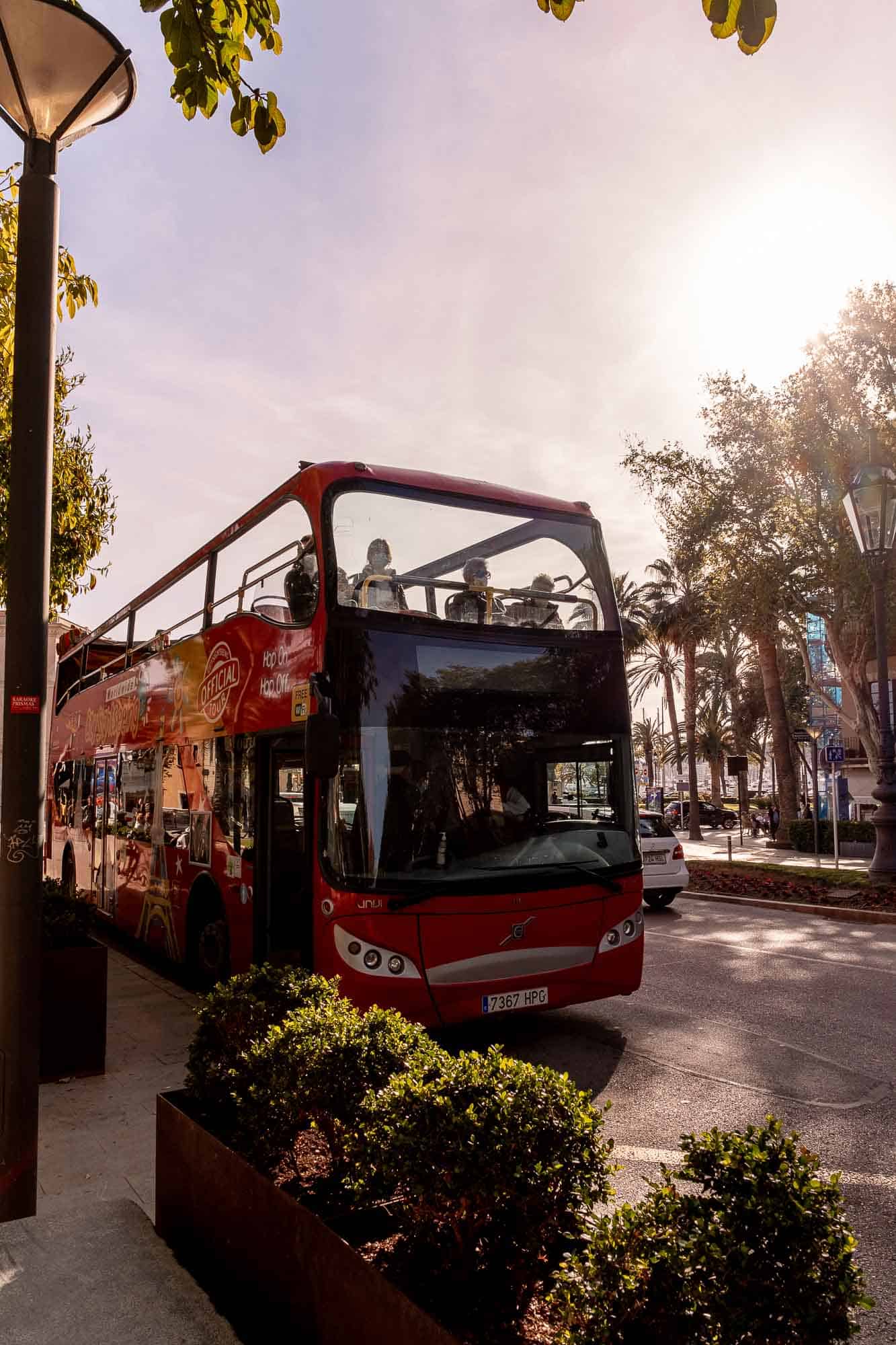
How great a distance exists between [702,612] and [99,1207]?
39351 mm

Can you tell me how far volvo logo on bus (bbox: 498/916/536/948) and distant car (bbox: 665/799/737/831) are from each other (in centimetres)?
5129

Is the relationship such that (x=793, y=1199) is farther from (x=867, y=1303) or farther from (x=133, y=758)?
(x=133, y=758)

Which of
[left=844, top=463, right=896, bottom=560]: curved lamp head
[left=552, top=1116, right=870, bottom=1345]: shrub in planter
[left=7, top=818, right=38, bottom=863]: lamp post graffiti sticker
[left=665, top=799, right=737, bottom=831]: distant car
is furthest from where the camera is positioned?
[left=665, top=799, right=737, bottom=831]: distant car

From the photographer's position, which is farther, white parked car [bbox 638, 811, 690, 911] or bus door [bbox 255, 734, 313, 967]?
white parked car [bbox 638, 811, 690, 911]

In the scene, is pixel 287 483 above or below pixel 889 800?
above

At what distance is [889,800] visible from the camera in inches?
612

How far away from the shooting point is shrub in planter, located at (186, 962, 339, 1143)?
3723 mm

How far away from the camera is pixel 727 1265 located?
1.99m

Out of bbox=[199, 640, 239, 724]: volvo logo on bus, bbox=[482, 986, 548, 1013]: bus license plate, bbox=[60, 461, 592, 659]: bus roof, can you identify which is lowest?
bbox=[482, 986, 548, 1013]: bus license plate

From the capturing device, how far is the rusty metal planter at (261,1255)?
2.41m

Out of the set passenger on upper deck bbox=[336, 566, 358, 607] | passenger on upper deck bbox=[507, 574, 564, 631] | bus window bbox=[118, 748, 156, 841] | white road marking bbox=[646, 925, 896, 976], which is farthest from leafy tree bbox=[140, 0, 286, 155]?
white road marking bbox=[646, 925, 896, 976]

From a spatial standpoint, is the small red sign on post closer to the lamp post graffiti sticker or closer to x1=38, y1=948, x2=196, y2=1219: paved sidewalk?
the lamp post graffiti sticker

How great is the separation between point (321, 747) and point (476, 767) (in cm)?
116

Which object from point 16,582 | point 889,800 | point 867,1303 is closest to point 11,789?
point 16,582
